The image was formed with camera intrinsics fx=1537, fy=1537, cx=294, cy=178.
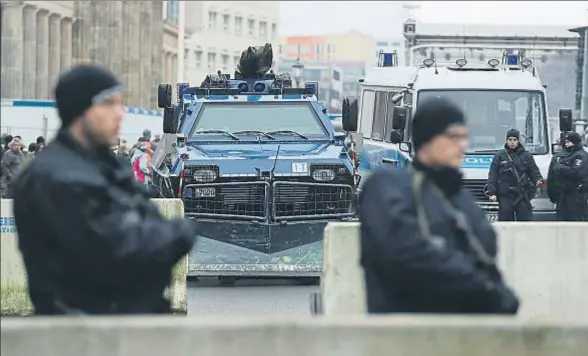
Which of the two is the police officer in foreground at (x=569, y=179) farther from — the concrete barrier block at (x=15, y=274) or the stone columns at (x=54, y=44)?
the stone columns at (x=54, y=44)

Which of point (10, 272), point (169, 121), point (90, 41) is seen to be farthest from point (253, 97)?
point (90, 41)

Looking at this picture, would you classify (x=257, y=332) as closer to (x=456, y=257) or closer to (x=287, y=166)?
(x=456, y=257)

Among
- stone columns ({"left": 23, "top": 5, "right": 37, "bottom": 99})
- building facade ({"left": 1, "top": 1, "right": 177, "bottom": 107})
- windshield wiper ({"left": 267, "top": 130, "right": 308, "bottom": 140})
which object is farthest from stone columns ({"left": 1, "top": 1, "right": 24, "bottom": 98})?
windshield wiper ({"left": 267, "top": 130, "right": 308, "bottom": 140})

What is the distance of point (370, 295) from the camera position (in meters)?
6.14

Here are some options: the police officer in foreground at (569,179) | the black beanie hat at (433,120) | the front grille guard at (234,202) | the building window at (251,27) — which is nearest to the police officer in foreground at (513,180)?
the police officer in foreground at (569,179)

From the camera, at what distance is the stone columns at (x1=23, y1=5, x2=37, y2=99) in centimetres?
6906

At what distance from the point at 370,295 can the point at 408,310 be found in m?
0.19

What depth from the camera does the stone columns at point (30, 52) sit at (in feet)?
227

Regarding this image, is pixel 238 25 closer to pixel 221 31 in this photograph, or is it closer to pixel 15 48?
pixel 221 31

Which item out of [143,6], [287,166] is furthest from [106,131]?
[143,6]

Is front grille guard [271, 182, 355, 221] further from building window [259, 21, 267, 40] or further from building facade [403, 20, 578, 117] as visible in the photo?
building window [259, 21, 267, 40]

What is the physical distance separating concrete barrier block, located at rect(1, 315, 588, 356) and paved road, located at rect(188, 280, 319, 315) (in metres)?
8.97

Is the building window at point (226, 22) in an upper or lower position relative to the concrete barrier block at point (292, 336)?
upper

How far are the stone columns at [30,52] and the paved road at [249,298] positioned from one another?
52176 millimetres
